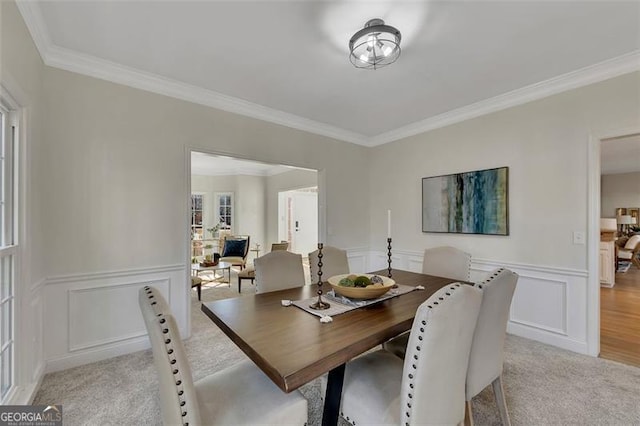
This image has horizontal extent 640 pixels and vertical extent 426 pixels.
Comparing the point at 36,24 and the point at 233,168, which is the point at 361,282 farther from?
the point at 233,168

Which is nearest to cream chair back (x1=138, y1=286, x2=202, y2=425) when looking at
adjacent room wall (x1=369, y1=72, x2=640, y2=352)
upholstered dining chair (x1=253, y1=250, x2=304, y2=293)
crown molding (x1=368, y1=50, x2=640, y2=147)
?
upholstered dining chair (x1=253, y1=250, x2=304, y2=293)

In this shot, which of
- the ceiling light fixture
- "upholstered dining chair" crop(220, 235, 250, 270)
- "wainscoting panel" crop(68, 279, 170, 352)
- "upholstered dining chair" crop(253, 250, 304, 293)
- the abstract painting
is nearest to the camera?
the ceiling light fixture

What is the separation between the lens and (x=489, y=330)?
1.43m

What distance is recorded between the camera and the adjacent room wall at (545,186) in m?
2.53

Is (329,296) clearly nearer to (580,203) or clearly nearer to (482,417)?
(482,417)

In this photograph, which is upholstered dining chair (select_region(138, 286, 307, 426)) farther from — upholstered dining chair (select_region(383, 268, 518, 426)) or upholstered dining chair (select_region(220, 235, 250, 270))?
upholstered dining chair (select_region(220, 235, 250, 270))

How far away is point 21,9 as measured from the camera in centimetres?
168

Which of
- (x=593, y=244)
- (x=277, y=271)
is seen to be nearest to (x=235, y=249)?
(x=277, y=271)

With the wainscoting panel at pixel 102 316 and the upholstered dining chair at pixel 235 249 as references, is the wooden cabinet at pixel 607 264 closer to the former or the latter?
the upholstered dining chair at pixel 235 249

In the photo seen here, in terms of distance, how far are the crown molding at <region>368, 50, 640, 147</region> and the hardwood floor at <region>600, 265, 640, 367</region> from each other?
8.03 feet

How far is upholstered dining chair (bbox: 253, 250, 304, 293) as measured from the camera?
217 centimetres

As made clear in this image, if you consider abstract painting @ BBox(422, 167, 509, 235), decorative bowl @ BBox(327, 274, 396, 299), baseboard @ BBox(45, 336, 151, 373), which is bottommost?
baseboard @ BBox(45, 336, 151, 373)

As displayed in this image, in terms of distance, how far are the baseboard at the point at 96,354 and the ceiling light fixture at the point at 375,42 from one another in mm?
3068

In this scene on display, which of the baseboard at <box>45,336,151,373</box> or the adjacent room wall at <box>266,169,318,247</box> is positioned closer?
the baseboard at <box>45,336,151,373</box>
